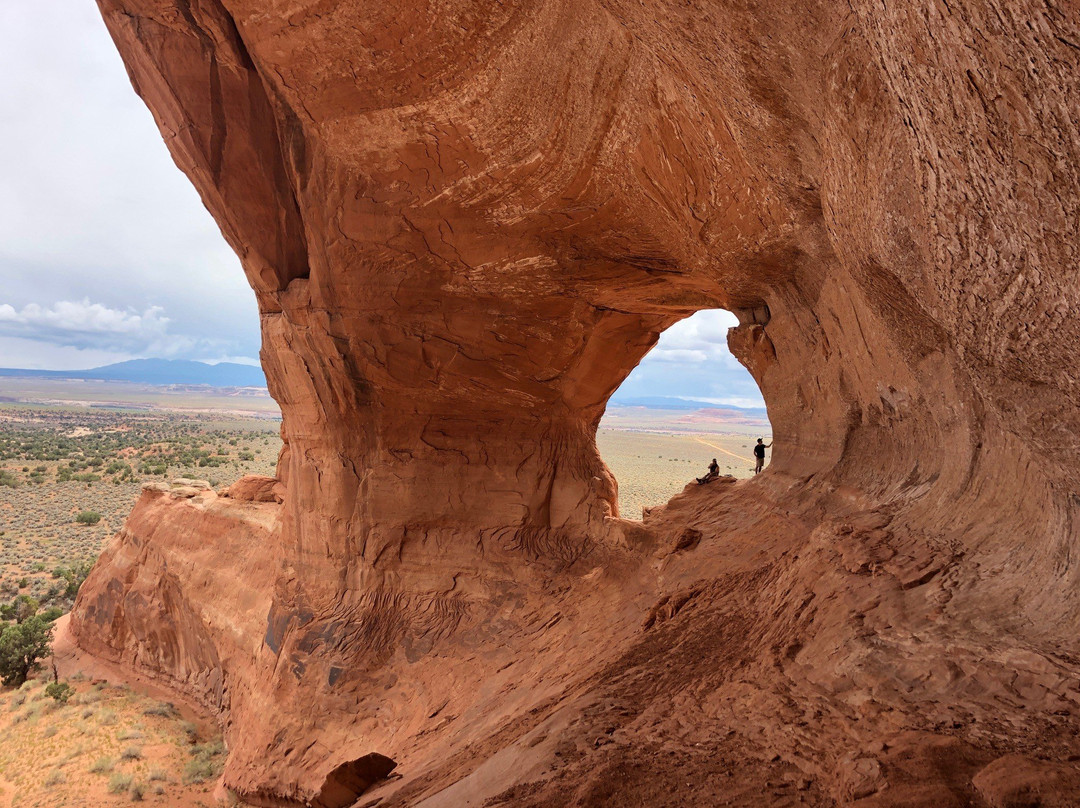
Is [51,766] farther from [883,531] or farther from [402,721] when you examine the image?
[883,531]

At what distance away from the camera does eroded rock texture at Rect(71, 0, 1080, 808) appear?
2.84 metres

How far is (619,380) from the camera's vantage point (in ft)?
43.3

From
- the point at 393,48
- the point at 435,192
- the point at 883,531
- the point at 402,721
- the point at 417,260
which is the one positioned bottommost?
the point at 402,721

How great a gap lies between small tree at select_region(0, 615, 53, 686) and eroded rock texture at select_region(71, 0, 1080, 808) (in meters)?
3.07

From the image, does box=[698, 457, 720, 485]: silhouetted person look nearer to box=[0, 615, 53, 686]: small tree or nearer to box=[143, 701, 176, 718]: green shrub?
box=[143, 701, 176, 718]: green shrub

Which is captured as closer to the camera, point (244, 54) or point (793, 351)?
point (793, 351)

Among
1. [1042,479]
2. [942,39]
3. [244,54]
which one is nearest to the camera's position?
[942,39]

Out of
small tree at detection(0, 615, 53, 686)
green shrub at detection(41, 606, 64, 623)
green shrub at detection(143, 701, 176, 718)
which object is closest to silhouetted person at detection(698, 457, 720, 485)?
green shrub at detection(143, 701, 176, 718)

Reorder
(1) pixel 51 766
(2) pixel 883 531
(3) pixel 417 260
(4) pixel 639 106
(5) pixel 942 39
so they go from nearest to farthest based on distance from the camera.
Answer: (5) pixel 942 39 → (2) pixel 883 531 → (4) pixel 639 106 → (3) pixel 417 260 → (1) pixel 51 766

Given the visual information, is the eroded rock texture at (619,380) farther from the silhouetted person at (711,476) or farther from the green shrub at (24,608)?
the green shrub at (24,608)

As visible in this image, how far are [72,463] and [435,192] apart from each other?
138 ft

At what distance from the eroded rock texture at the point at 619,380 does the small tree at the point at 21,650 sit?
3.07 m

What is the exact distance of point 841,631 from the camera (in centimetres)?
414

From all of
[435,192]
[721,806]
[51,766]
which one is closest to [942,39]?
[721,806]
